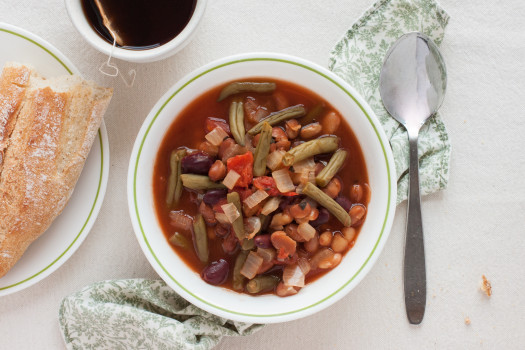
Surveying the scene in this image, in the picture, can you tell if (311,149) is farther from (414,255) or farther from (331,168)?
(414,255)

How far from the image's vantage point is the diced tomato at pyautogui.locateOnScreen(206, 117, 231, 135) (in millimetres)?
2371

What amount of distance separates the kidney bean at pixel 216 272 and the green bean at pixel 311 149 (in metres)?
0.61

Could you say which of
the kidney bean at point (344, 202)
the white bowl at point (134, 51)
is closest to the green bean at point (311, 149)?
the kidney bean at point (344, 202)

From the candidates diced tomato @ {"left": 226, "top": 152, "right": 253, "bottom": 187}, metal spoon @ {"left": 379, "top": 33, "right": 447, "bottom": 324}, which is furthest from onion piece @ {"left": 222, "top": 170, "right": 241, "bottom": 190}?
metal spoon @ {"left": 379, "top": 33, "right": 447, "bottom": 324}

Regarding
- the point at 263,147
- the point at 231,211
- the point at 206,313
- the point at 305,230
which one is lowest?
the point at 206,313

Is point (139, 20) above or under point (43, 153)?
above

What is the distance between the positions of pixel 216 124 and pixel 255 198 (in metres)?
0.43

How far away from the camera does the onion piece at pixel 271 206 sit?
227cm

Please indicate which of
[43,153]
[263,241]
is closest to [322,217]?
[263,241]

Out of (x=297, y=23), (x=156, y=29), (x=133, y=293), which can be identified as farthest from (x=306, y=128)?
(x=133, y=293)

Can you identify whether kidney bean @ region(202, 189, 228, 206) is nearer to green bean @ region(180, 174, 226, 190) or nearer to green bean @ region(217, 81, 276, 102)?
green bean @ region(180, 174, 226, 190)

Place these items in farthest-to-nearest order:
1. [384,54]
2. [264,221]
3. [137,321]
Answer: [384,54] → [137,321] → [264,221]

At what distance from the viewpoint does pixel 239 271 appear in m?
2.38

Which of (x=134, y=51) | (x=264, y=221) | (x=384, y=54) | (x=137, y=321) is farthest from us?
(x=384, y=54)
